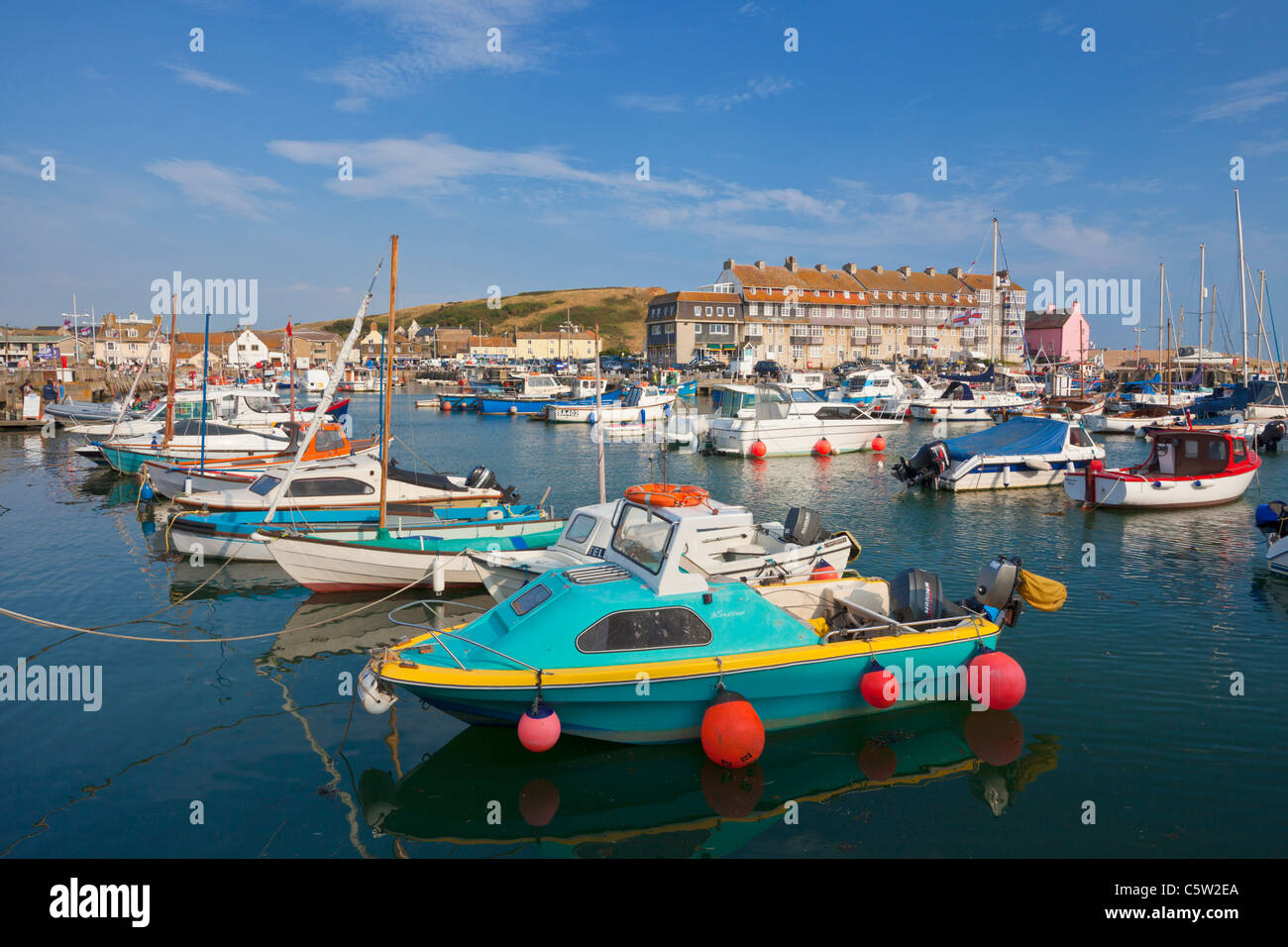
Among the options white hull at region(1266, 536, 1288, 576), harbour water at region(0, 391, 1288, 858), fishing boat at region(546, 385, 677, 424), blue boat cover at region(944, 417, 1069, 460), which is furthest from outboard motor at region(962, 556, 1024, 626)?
fishing boat at region(546, 385, 677, 424)

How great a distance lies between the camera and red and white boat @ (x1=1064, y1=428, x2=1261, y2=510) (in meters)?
25.5

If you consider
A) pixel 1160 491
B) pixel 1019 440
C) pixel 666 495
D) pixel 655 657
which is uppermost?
pixel 1019 440

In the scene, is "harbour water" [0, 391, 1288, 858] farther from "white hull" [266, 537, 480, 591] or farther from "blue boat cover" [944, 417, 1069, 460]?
"blue boat cover" [944, 417, 1069, 460]

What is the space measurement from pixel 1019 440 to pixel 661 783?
26326mm

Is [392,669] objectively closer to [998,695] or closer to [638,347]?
[998,695]

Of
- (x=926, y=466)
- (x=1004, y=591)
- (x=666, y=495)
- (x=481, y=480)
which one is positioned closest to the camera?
(x=666, y=495)

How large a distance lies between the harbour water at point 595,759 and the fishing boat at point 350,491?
2.80 meters

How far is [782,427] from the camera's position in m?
39.8

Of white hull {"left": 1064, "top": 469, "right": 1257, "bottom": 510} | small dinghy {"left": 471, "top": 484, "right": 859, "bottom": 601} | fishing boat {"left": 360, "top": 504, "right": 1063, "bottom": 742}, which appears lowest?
fishing boat {"left": 360, "top": 504, "right": 1063, "bottom": 742}

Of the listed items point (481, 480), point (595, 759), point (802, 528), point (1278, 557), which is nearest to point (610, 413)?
point (481, 480)

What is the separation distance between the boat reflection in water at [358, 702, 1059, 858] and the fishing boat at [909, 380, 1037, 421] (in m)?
50.1

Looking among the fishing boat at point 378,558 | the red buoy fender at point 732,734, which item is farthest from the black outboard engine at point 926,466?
the red buoy fender at point 732,734

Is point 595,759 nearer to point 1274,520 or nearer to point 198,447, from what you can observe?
point 1274,520
